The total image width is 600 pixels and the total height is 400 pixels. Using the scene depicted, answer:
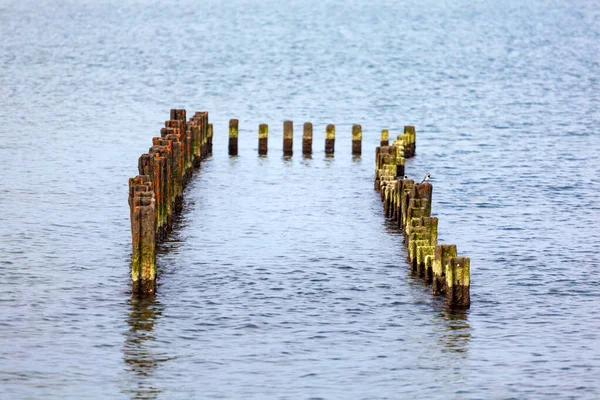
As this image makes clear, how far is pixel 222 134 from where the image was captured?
2133 inches

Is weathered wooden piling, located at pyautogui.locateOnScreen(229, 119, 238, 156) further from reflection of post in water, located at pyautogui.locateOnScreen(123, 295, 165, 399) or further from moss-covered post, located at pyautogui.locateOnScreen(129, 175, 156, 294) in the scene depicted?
reflection of post in water, located at pyautogui.locateOnScreen(123, 295, 165, 399)

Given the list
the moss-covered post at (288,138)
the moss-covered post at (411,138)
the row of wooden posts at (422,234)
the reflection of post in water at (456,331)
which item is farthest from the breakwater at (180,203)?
the moss-covered post at (288,138)

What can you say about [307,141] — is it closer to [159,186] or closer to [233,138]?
[233,138]

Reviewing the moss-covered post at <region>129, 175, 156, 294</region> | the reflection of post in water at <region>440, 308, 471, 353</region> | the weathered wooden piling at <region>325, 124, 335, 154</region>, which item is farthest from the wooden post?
the weathered wooden piling at <region>325, 124, 335, 154</region>

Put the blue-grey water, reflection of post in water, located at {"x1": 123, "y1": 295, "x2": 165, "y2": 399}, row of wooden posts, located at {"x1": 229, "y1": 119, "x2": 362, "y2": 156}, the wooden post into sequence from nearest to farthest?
1. reflection of post in water, located at {"x1": 123, "y1": 295, "x2": 165, "y2": 399}
2. the blue-grey water
3. the wooden post
4. row of wooden posts, located at {"x1": 229, "y1": 119, "x2": 362, "y2": 156}

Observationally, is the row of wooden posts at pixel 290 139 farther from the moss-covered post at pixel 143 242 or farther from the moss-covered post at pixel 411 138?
the moss-covered post at pixel 143 242

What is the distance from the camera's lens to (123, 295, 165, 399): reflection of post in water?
21.5 m

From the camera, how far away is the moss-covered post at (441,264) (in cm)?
2577

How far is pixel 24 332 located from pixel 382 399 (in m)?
7.34

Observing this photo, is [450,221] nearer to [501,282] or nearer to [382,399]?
[501,282]

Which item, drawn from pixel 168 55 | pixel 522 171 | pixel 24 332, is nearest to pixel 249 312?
pixel 24 332

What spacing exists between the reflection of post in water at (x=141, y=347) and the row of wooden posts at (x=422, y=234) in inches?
232

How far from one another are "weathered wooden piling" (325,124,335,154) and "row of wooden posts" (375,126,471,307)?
8163 mm

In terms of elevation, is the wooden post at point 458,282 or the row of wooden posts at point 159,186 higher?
the row of wooden posts at point 159,186
